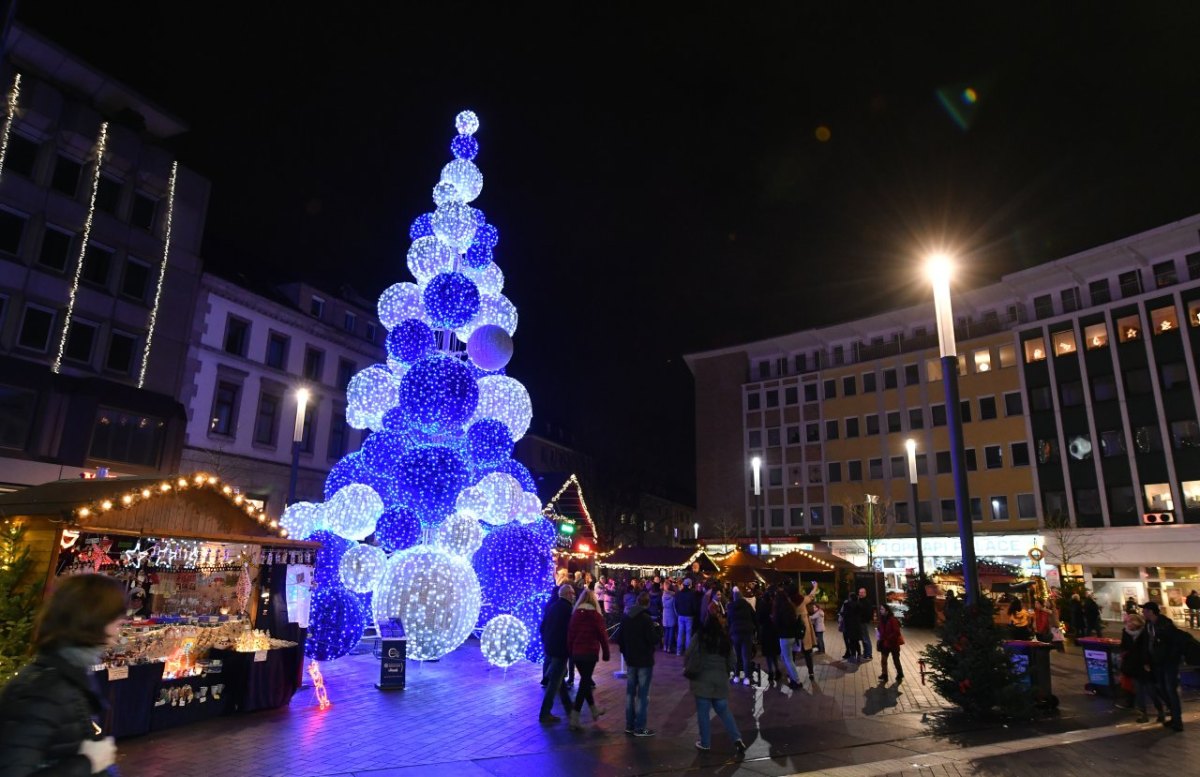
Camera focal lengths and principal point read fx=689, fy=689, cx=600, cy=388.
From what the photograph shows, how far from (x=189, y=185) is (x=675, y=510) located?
6956 centimetres

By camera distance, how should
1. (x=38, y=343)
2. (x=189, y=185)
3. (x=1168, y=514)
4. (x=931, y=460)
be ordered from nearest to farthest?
(x=38, y=343) → (x=189, y=185) → (x=1168, y=514) → (x=931, y=460)

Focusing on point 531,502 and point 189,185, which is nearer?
point 531,502

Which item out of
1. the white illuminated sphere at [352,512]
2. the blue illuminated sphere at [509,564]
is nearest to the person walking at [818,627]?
the blue illuminated sphere at [509,564]

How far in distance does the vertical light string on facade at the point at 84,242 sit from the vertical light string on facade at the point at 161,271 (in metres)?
2.32

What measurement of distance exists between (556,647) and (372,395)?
19.3ft

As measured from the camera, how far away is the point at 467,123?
45.9ft

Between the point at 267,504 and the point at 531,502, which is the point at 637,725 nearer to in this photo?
the point at 531,502

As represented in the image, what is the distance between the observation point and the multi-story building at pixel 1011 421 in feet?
122

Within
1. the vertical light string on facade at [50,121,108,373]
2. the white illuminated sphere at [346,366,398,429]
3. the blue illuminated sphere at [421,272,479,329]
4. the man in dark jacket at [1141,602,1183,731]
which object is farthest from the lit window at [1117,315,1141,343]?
the vertical light string on facade at [50,121,108,373]

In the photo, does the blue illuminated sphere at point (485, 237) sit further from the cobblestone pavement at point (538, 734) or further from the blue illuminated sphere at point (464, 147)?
the cobblestone pavement at point (538, 734)

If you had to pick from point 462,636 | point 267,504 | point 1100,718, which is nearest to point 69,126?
point 267,504

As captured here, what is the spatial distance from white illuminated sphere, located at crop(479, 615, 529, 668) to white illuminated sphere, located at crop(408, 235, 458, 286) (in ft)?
19.1

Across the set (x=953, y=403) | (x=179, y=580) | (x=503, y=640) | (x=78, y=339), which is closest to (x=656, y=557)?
(x=503, y=640)

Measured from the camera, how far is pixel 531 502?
12.3m
